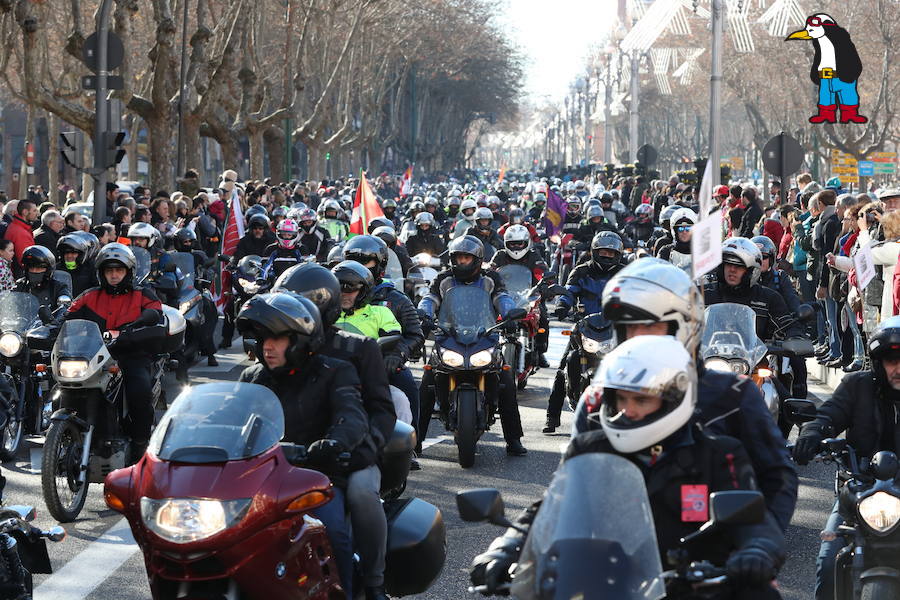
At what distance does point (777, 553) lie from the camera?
13.4ft

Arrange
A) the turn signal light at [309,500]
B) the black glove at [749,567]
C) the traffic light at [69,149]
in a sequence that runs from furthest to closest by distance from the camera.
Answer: the traffic light at [69,149] < the turn signal light at [309,500] < the black glove at [749,567]

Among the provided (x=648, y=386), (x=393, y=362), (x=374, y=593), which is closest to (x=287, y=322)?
(x=374, y=593)

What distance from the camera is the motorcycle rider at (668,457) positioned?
4.09 m

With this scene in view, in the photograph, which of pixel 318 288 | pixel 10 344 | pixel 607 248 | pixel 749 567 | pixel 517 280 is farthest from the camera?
pixel 517 280

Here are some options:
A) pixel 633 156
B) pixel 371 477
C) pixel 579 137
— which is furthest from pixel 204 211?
pixel 579 137

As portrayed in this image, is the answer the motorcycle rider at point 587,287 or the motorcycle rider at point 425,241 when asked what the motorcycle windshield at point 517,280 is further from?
the motorcycle rider at point 425,241

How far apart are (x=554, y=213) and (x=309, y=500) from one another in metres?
22.1

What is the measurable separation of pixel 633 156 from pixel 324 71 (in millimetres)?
15522

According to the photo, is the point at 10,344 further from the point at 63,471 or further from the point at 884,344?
the point at 884,344

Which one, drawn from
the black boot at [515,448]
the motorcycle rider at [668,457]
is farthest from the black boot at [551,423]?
the motorcycle rider at [668,457]

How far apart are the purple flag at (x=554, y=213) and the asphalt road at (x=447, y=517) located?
1357 cm

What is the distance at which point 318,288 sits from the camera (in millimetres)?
6852

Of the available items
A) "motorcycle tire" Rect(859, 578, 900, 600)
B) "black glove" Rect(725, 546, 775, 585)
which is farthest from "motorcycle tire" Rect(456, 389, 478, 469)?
"black glove" Rect(725, 546, 775, 585)

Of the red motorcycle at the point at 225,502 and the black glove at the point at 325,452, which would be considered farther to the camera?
the black glove at the point at 325,452
